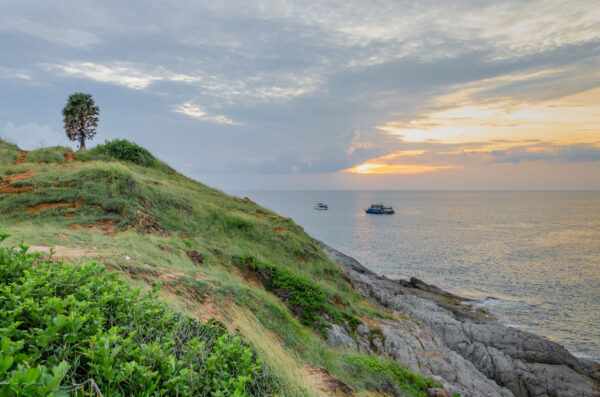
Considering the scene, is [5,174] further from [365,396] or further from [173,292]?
[365,396]

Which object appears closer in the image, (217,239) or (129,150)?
(217,239)

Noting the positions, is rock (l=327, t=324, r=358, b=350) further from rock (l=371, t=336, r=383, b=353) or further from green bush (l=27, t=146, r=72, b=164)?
green bush (l=27, t=146, r=72, b=164)

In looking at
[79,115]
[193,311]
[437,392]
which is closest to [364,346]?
[437,392]

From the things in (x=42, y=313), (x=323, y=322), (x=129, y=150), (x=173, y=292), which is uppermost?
(x=129, y=150)

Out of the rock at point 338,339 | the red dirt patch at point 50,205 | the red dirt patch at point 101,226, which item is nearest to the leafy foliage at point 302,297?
the rock at point 338,339

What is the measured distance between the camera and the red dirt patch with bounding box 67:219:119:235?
13543 millimetres

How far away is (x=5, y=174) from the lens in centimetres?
1770

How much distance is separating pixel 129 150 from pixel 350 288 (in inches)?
795

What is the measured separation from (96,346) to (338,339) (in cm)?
1101

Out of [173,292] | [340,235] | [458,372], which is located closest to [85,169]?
[173,292]

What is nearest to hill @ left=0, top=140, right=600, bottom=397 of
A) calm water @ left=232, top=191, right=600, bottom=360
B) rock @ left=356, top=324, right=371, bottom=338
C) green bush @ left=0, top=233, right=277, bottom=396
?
green bush @ left=0, top=233, right=277, bottom=396

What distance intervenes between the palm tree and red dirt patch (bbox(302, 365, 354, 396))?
3698 centimetres

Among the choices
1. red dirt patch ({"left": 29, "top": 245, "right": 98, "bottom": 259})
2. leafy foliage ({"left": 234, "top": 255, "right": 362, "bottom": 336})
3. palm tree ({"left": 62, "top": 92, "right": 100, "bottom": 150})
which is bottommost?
leafy foliage ({"left": 234, "top": 255, "right": 362, "bottom": 336})

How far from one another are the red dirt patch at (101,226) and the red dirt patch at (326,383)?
10.6 metres
